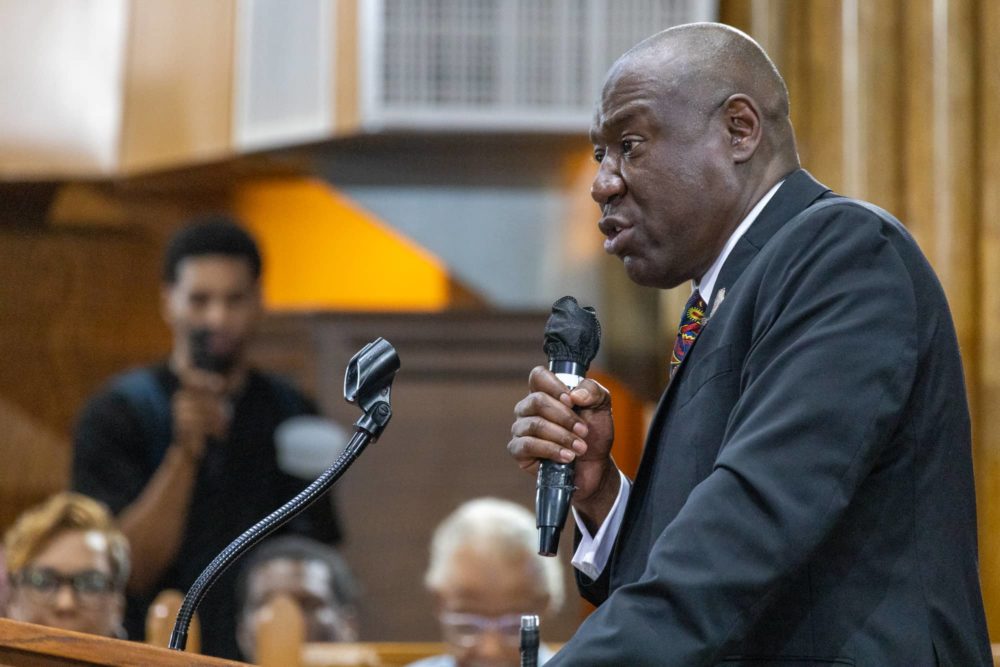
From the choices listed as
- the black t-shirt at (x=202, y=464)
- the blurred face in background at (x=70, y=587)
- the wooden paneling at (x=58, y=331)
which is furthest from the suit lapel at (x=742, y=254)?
the wooden paneling at (x=58, y=331)

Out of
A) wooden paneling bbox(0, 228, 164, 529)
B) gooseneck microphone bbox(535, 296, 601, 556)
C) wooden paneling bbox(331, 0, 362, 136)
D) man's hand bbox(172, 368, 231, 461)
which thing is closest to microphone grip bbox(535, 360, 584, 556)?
gooseneck microphone bbox(535, 296, 601, 556)

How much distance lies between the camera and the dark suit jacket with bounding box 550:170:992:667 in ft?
4.80

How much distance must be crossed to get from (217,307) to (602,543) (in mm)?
3275

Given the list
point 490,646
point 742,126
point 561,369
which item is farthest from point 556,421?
point 490,646

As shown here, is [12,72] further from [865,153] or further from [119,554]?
[865,153]

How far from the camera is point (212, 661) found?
1.41 metres

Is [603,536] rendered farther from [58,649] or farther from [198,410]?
[198,410]

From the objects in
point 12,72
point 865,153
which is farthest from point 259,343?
point 865,153

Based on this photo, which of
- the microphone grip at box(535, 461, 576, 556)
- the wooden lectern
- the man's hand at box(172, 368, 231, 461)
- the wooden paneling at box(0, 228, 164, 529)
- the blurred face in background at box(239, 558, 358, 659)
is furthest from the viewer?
the wooden paneling at box(0, 228, 164, 529)

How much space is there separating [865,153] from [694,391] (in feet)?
9.34

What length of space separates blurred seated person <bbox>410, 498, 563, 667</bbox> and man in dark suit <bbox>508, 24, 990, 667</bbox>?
1710 mm

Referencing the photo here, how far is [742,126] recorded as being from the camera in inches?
71.7

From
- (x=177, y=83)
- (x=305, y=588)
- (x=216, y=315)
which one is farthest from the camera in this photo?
(x=177, y=83)

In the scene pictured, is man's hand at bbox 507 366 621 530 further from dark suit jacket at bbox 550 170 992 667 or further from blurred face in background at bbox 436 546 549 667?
blurred face in background at bbox 436 546 549 667
